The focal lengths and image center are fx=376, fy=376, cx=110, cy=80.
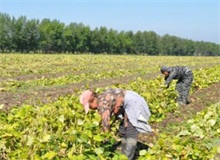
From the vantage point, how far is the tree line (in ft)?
244

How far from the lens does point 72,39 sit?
281 feet

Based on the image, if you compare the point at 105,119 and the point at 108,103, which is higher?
the point at 108,103

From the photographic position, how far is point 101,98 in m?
5.30

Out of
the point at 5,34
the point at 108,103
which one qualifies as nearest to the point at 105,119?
the point at 108,103

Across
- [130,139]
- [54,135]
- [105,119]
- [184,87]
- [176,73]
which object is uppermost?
[176,73]

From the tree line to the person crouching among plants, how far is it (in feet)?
224

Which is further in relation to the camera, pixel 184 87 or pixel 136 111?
pixel 184 87

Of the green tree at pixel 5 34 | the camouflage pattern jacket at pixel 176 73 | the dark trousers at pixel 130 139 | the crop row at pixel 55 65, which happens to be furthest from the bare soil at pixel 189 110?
the green tree at pixel 5 34

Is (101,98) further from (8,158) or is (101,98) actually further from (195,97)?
(195,97)

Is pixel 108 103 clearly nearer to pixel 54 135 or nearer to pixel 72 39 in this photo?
pixel 54 135

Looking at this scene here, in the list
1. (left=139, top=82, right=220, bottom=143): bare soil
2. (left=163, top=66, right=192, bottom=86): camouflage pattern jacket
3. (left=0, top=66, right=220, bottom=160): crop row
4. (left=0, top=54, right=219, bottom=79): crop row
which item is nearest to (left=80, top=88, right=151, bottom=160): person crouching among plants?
(left=0, top=66, right=220, bottom=160): crop row

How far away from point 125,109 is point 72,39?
80925mm

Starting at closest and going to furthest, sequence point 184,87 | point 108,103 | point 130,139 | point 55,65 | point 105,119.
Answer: point 105,119, point 108,103, point 130,139, point 184,87, point 55,65

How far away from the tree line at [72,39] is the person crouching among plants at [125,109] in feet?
224
